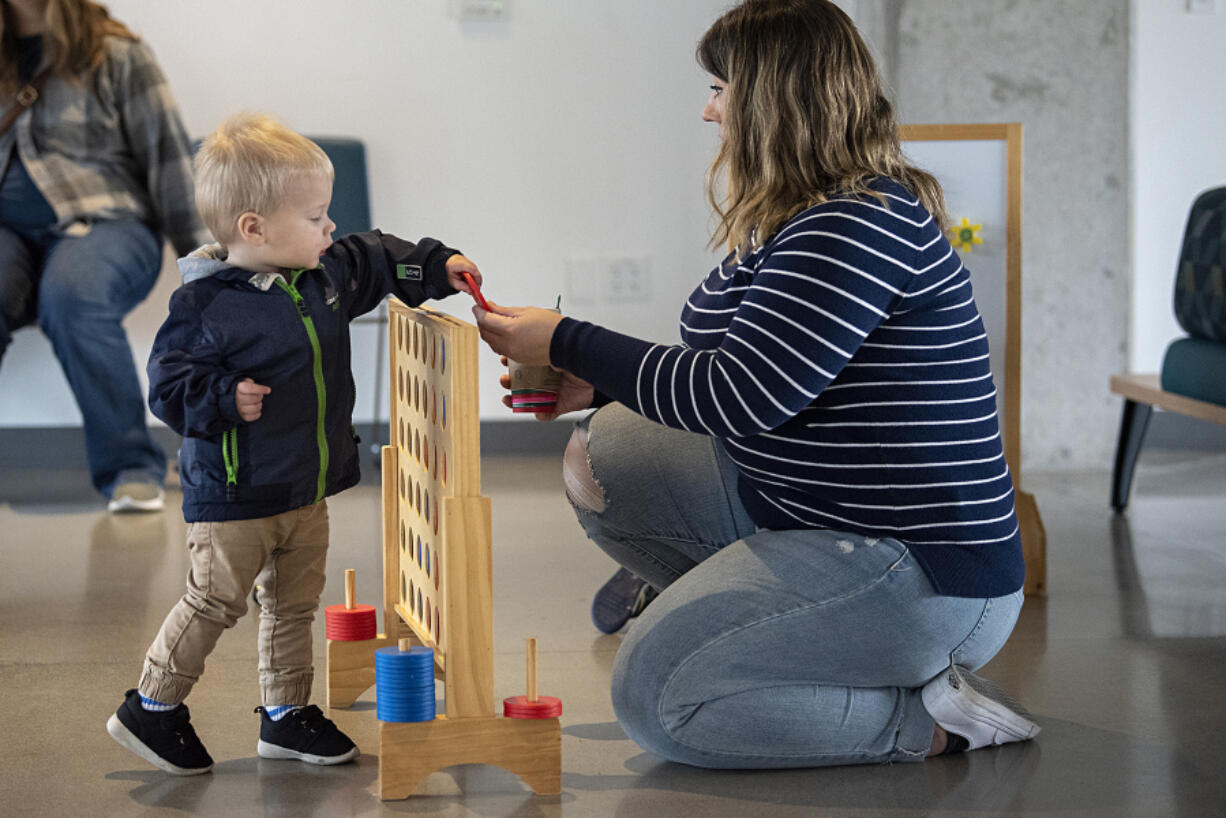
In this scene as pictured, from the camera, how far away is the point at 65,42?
3150 mm

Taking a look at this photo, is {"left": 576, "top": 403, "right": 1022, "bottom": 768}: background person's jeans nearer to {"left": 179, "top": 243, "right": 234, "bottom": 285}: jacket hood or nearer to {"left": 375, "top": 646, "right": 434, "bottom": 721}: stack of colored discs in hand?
{"left": 375, "top": 646, "right": 434, "bottom": 721}: stack of colored discs in hand

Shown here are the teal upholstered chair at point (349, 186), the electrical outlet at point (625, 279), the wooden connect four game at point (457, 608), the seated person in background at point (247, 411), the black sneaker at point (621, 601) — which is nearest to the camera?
the wooden connect four game at point (457, 608)

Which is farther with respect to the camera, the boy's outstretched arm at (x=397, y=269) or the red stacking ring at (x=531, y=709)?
the boy's outstretched arm at (x=397, y=269)

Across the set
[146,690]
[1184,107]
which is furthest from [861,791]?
[1184,107]

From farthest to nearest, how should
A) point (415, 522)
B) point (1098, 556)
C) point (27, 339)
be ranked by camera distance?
point (27, 339) < point (1098, 556) < point (415, 522)

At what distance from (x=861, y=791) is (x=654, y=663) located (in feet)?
0.85

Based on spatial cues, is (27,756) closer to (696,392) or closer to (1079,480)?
(696,392)

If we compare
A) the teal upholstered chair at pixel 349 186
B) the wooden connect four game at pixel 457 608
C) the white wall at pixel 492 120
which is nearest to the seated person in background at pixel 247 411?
the wooden connect four game at pixel 457 608

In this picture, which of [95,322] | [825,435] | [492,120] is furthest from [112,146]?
[825,435]

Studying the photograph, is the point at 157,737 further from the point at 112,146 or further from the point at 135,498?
the point at 112,146

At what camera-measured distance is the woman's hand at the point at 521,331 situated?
60.1 inches

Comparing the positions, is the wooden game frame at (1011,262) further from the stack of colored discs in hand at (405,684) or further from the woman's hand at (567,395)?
the stack of colored discs in hand at (405,684)

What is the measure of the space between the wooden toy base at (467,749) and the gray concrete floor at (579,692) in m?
0.03

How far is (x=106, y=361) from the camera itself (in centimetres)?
312
